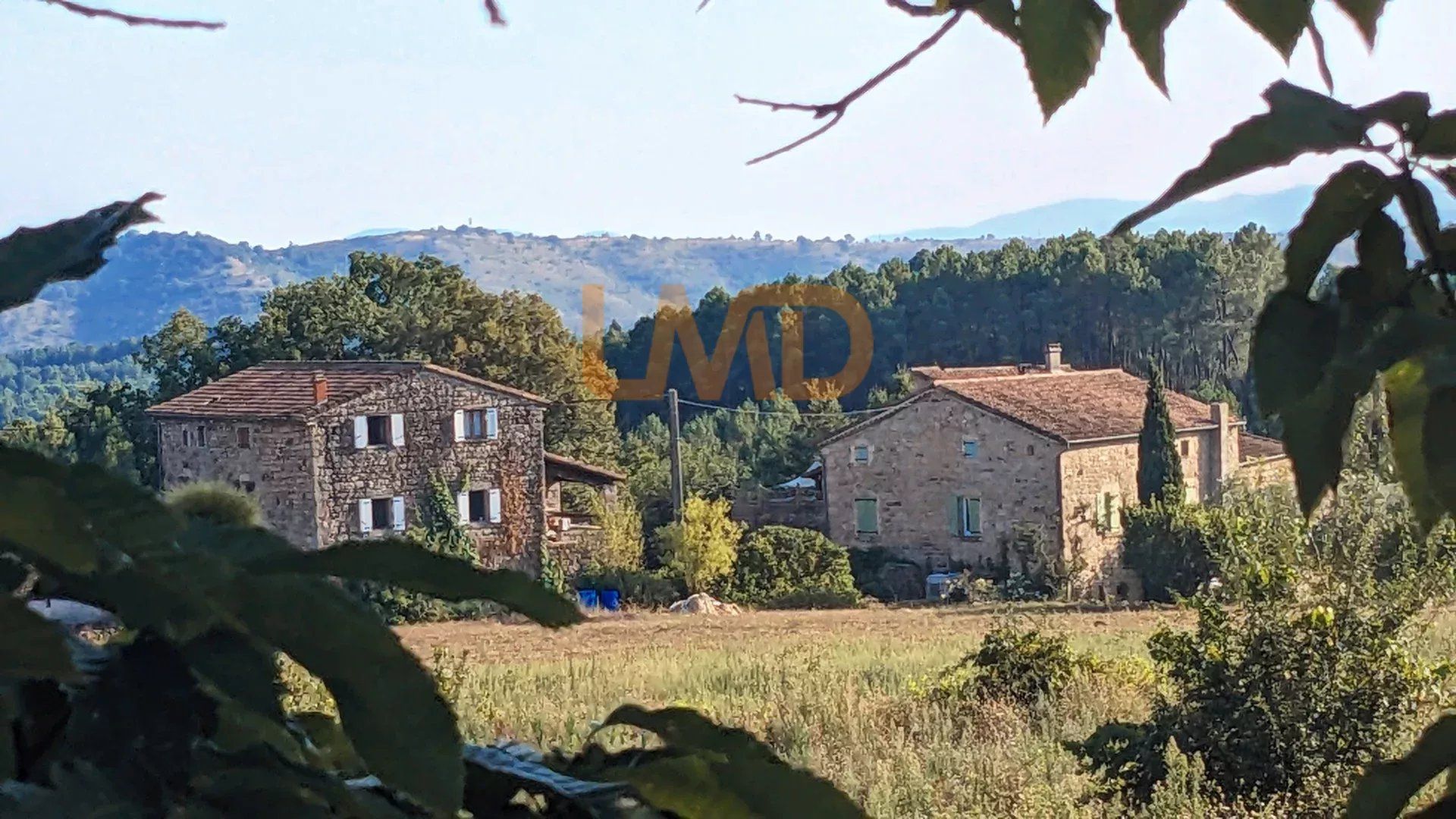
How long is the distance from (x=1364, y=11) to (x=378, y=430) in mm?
19649

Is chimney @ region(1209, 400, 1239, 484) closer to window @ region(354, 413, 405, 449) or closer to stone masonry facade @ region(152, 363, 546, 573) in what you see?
stone masonry facade @ region(152, 363, 546, 573)

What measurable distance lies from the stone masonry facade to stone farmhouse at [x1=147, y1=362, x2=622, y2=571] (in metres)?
0.01

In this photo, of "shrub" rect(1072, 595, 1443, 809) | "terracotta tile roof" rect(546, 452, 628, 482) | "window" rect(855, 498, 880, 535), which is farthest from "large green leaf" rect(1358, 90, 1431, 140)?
"terracotta tile roof" rect(546, 452, 628, 482)

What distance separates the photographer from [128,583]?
0.33m

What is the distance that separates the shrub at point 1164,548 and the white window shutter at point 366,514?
9579mm

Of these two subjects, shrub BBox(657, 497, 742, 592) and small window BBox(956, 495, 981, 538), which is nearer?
shrub BBox(657, 497, 742, 592)

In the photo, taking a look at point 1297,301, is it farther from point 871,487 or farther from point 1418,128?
point 871,487

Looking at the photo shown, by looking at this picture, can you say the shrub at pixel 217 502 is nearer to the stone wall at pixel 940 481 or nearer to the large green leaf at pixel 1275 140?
the large green leaf at pixel 1275 140

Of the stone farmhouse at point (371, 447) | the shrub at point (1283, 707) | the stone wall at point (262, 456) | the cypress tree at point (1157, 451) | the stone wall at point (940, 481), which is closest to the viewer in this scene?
the shrub at point (1283, 707)

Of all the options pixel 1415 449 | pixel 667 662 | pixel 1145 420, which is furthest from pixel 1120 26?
pixel 1145 420

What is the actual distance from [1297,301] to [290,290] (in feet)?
77.8

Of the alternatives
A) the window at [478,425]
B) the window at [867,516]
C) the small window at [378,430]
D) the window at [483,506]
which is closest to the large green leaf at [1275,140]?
the small window at [378,430]

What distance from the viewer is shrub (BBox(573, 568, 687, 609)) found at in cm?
1962

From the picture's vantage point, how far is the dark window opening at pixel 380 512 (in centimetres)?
1969
